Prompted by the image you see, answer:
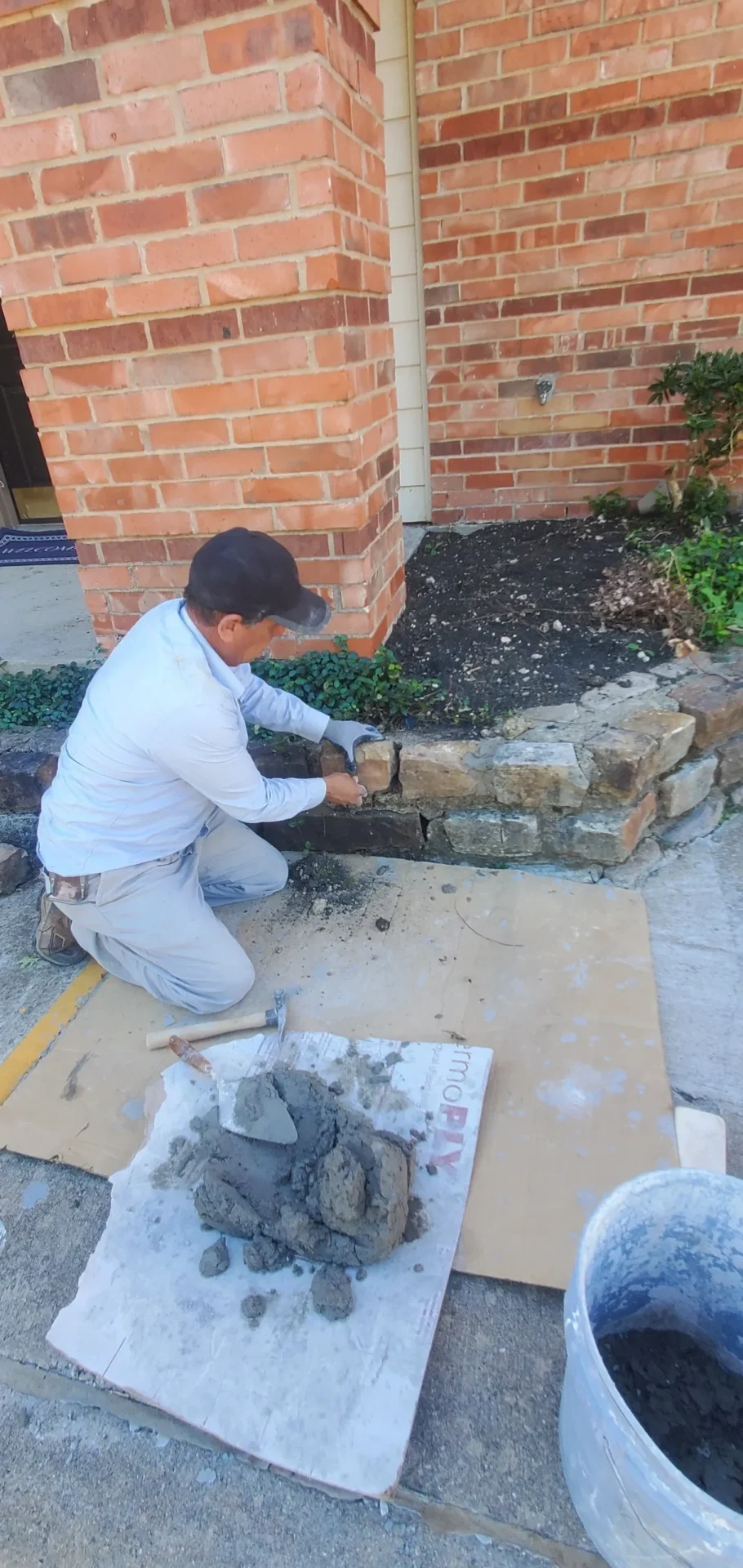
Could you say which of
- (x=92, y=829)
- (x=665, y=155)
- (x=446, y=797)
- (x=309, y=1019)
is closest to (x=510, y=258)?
(x=665, y=155)

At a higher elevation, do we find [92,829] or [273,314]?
[273,314]

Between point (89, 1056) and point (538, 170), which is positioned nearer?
point (89, 1056)

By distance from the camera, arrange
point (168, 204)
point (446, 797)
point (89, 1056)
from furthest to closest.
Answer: point (446, 797)
point (168, 204)
point (89, 1056)

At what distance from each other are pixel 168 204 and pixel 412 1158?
2604 mm

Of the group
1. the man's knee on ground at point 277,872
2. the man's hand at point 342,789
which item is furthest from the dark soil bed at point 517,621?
the man's knee on ground at point 277,872

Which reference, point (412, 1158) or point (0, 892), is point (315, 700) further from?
point (412, 1158)

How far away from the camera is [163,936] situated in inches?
84.4

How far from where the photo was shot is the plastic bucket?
94cm

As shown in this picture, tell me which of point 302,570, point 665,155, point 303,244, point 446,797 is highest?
point 665,155

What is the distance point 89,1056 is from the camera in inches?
81.9

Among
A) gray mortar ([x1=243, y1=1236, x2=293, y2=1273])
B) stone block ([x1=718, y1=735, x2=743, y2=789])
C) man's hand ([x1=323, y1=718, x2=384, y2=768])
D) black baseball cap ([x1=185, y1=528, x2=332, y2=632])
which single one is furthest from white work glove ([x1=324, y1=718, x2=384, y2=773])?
gray mortar ([x1=243, y1=1236, x2=293, y2=1273])

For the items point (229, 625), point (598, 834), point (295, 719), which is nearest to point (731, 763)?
point (598, 834)

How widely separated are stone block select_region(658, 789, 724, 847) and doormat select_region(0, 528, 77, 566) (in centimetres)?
392

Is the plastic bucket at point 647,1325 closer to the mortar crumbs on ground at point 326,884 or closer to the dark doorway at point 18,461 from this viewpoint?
the mortar crumbs on ground at point 326,884
